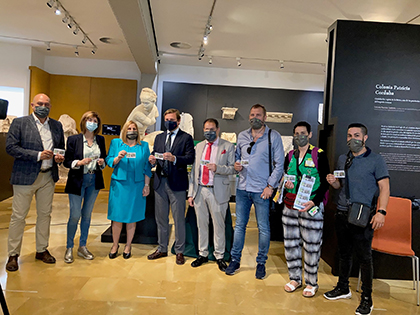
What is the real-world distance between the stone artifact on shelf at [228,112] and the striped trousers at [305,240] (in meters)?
5.26

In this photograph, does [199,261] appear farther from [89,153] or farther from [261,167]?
[89,153]

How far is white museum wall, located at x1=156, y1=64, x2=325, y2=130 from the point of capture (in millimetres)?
8227

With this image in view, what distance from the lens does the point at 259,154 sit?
10.1ft

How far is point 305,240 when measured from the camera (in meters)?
2.81

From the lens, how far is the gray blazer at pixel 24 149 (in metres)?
2.91

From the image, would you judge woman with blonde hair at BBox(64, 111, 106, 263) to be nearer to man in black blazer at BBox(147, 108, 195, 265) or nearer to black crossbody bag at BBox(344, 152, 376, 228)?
man in black blazer at BBox(147, 108, 195, 265)

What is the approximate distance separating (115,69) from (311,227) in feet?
23.0

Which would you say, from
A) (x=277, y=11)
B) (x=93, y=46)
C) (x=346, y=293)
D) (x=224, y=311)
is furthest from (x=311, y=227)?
(x=93, y=46)

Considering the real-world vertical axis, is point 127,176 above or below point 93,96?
below

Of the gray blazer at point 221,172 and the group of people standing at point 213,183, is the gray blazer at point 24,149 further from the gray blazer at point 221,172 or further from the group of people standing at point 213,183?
the gray blazer at point 221,172

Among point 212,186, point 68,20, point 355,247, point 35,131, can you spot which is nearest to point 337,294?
point 355,247

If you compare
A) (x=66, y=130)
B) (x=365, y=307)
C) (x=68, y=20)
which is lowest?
(x=365, y=307)

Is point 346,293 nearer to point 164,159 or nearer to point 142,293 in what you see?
point 142,293

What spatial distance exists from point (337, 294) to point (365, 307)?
259 mm
